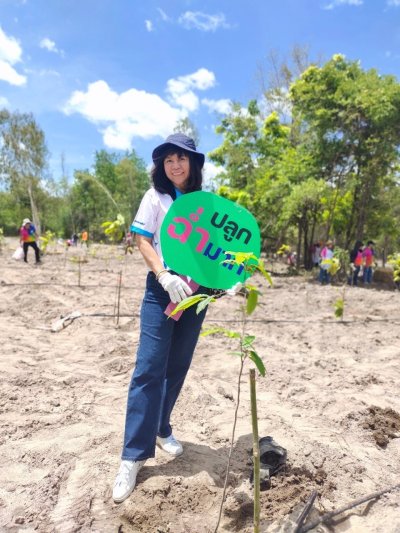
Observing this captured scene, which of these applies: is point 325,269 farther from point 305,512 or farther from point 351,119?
point 305,512

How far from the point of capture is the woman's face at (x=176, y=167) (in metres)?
1.67

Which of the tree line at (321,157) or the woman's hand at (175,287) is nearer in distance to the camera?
the woman's hand at (175,287)

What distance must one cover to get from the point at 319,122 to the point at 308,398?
9272mm

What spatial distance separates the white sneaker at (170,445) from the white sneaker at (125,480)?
0.25 metres

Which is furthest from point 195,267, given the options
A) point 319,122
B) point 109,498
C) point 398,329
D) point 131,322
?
point 319,122

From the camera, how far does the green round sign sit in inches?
63.8

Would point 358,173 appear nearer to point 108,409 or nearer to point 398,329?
point 398,329

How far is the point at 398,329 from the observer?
4.95 metres

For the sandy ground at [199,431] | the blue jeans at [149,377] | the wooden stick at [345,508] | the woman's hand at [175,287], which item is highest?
the woman's hand at [175,287]

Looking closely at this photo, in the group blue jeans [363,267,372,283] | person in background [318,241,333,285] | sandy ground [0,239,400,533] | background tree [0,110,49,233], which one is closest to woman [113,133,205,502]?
sandy ground [0,239,400,533]

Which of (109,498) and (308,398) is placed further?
(308,398)

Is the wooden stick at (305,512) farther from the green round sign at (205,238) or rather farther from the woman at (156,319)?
the green round sign at (205,238)

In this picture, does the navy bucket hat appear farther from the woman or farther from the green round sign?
the green round sign

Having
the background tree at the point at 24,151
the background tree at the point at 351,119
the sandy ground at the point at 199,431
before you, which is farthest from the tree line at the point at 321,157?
the background tree at the point at 24,151
